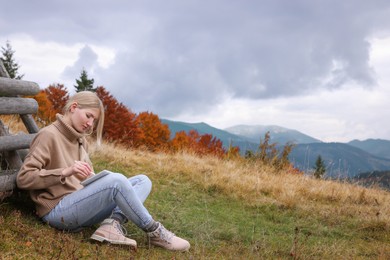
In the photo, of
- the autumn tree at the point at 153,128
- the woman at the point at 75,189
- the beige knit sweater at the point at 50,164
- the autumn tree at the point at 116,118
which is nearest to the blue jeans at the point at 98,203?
the woman at the point at 75,189

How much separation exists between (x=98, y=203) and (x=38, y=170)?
0.63 meters

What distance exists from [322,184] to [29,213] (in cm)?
664

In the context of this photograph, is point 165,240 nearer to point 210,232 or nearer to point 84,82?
point 210,232

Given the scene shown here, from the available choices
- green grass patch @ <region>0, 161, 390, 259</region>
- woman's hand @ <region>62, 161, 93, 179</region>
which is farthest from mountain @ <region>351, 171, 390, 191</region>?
woman's hand @ <region>62, 161, 93, 179</region>

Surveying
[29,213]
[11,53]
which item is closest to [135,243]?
[29,213]

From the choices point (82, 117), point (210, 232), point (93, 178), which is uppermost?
point (82, 117)

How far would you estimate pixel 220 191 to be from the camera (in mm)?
8289

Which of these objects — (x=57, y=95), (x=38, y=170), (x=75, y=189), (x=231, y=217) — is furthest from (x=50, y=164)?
(x=57, y=95)

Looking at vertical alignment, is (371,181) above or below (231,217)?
above

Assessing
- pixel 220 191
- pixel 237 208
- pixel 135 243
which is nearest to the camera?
pixel 135 243

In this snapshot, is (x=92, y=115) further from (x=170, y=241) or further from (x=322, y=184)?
(x=322, y=184)

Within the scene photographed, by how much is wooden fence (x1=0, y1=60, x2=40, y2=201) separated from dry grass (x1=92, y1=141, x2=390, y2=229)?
3862 mm

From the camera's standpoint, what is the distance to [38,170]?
4172 mm

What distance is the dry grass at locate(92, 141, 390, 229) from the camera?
7673mm
